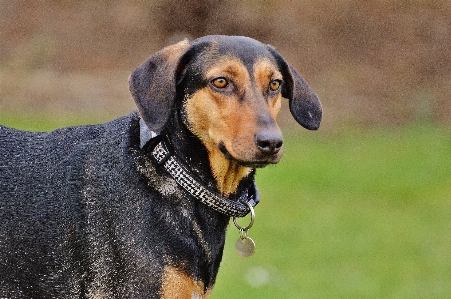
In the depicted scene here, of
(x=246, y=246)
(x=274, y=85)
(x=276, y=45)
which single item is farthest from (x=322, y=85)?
(x=274, y=85)

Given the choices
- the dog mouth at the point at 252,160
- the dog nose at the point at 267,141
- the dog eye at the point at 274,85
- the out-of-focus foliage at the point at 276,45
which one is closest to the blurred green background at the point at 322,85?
the out-of-focus foliage at the point at 276,45

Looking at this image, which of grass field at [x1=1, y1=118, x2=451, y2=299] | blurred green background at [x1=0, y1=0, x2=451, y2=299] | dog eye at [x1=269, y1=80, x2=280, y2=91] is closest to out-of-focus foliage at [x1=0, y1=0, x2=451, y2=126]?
blurred green background at [x1=0, y1=0, x2=451, y2=299]

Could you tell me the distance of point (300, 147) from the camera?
14.5m

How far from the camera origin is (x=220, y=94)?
474cm

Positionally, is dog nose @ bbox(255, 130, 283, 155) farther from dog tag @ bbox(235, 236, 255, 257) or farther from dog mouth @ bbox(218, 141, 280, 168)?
dog tag @ bbox(235, 236, 255, 257)

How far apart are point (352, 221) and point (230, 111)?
704cm

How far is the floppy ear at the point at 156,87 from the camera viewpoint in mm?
4664

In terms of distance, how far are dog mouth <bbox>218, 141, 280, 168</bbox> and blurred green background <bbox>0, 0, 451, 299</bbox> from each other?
625 centimetres

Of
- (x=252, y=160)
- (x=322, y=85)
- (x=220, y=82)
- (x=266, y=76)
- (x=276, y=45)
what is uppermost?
(x=276, y=45)

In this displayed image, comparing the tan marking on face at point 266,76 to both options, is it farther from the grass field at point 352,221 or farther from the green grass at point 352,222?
the green grass at point 352,222

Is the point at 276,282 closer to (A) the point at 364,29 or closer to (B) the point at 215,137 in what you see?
(B) the point at 215,137

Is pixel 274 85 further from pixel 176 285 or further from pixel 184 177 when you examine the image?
pixel 176 285

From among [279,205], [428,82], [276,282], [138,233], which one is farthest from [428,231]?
[138,233]

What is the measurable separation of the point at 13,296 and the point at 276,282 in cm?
455
